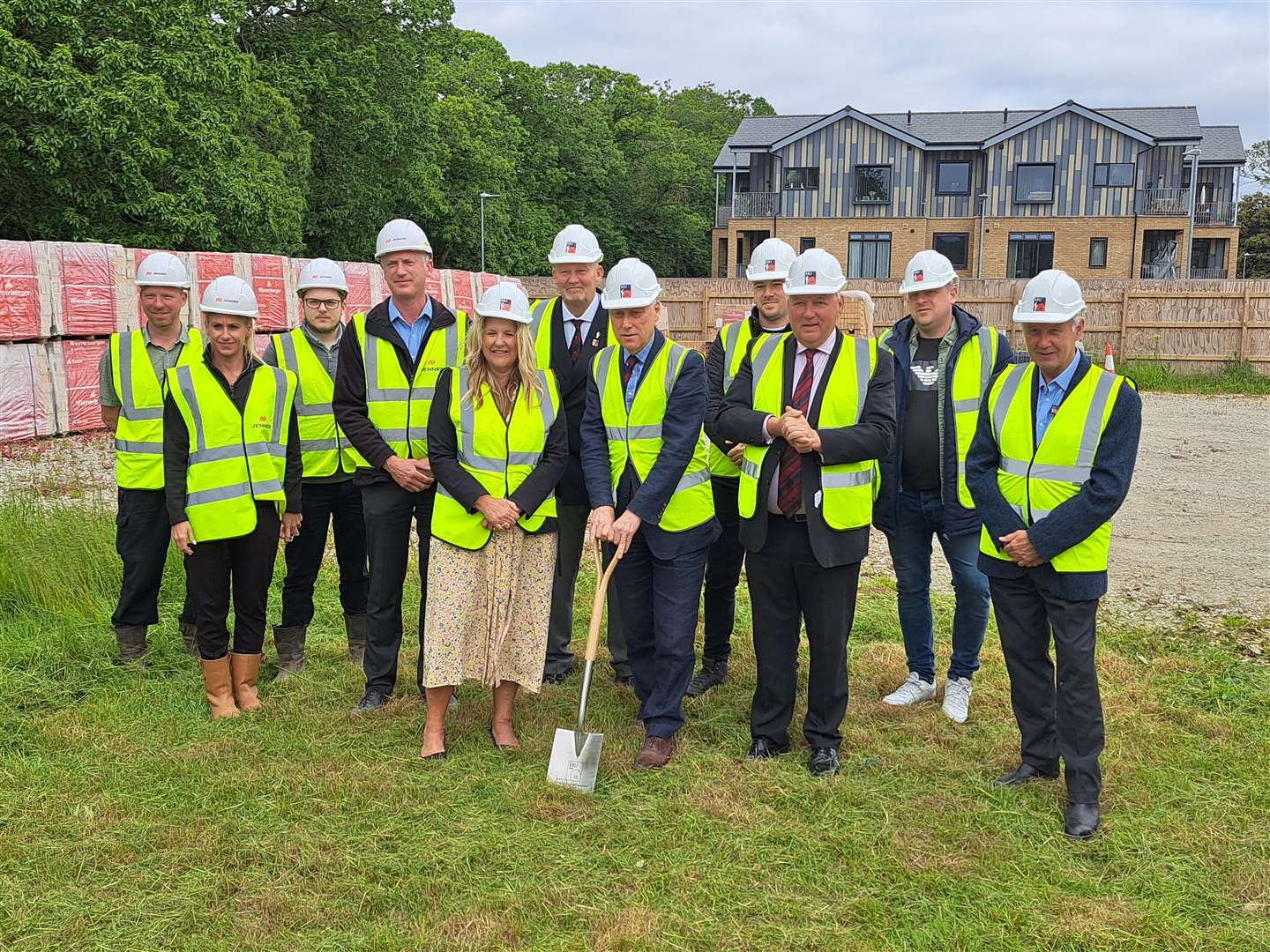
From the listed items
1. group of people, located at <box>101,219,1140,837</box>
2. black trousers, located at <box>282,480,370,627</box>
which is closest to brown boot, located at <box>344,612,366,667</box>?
black trousers, located at <box>282,480,370,627</box>

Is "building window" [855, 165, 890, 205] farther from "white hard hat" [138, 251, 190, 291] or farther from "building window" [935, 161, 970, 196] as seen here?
"white hard hat" [138, 251, 190, 291]

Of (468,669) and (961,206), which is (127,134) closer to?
(468,669)

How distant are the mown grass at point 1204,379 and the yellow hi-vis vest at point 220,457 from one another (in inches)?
792

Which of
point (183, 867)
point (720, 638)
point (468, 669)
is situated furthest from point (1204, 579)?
point (183, 867)

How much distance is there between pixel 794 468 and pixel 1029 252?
134 feet

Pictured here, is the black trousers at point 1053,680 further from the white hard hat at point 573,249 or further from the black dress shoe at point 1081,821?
the white hard hat at point 573,249

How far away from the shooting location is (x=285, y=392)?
5262 mm

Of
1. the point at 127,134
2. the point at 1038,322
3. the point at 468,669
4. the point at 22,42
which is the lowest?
the point at 468,669

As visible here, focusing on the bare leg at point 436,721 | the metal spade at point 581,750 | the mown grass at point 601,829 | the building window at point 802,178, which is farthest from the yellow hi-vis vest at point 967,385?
the building window at point 802,178

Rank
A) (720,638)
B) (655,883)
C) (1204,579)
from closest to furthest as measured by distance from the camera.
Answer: (655,883) → (720,638) → (1204,579)

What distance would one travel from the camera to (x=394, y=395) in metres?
5.07

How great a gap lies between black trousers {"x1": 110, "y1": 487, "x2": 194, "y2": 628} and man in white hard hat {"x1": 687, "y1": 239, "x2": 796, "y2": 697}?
109 inches

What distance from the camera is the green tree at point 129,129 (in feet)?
60.4

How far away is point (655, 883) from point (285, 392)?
299 centimetres
